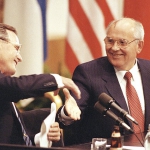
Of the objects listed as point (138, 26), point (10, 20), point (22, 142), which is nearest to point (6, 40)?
point (22, 142)

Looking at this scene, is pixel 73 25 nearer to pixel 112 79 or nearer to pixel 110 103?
pixel 112 79

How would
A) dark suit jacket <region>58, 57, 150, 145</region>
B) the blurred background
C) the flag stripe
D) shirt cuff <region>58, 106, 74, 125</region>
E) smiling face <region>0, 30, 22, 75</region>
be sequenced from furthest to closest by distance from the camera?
1. the flag stripe
2. the blurred background
3. dark suit jacket <region>58, 57, 150, 145</region>
4. shirt cuff <region>58, 106, 74, 125</region>
5. smiling face <region>0, 30, 22, 75</region>

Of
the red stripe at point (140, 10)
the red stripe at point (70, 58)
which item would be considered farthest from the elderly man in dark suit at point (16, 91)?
the red stripe at point (140, 10)

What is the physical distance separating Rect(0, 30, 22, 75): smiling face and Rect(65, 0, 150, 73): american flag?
6.13ft

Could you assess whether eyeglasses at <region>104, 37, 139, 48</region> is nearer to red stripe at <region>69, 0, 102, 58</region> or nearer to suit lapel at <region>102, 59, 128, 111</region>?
suit lapel at <region>102, 59, 128, 111</region>

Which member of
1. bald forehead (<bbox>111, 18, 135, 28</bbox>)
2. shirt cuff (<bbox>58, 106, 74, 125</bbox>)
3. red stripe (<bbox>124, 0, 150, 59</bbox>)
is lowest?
shirt cuff (<bbox>58, 106, 74, 125</bbox>)

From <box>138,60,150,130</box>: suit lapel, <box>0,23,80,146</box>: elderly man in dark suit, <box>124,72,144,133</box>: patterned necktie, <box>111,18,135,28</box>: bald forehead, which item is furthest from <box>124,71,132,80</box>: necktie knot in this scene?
<box>0,23,80,146</box>: elderly man in dark suit

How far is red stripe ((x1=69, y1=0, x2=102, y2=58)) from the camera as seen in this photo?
194 inches

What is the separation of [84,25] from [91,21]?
0.26 ft

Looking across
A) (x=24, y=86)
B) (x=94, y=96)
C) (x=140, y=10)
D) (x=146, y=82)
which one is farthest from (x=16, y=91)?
(x=140, y=10)

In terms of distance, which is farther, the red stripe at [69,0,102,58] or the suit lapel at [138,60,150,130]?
the red stripe at [69,0,102,58]

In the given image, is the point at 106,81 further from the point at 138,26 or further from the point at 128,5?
the point at 128,5

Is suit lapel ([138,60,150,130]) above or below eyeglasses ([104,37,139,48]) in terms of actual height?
below

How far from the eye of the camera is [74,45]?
195 inches
